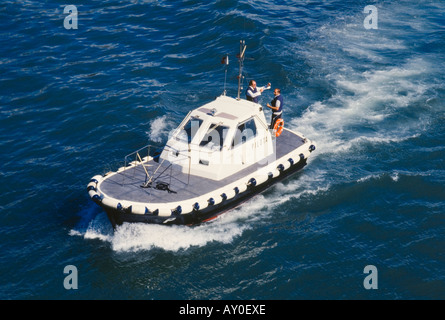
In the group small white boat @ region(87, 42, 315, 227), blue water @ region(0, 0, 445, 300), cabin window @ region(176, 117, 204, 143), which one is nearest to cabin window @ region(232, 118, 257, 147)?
small white boat @ region(87, 42, 315, 227)

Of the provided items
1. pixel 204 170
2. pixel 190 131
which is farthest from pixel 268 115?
pixel 204 170

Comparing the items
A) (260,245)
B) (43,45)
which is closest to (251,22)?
(43,45)

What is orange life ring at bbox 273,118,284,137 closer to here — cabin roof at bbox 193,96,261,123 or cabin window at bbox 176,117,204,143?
cabin roof at bbox 193,96,261,123

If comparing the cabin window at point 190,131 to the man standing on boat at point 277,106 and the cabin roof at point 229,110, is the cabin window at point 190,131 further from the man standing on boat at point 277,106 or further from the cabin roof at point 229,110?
the man standing on boat at point 277,106

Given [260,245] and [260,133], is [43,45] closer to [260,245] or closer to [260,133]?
[260,133]

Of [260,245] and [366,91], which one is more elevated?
[366,91]

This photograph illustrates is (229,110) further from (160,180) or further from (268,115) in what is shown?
(268,115)
